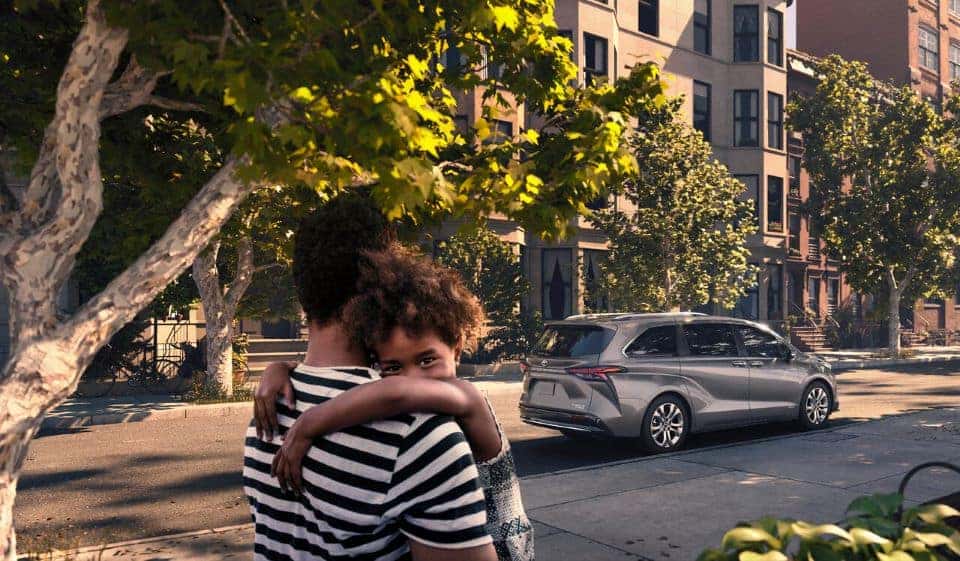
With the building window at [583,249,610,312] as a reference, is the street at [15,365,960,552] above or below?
below

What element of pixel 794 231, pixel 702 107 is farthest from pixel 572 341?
pixel 794 231

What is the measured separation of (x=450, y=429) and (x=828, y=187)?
3296 centimetres

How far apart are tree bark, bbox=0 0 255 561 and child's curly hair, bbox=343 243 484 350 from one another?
3624mm

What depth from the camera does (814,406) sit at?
11617 millimetres

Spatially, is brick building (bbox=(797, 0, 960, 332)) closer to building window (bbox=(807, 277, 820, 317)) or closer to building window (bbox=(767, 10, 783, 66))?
building window (bbox=(807, 277, 820, 317))

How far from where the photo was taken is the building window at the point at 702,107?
107 ft

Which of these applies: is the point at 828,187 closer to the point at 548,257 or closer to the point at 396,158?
the point at 548,257

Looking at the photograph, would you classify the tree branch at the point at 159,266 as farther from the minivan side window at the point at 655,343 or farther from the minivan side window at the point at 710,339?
the minivan side window at the point at 710,339

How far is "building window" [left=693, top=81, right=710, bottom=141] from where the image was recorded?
107 feet

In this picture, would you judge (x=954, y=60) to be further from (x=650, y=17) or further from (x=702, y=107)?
(x=650, y=17)

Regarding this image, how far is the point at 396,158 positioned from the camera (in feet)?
14.3

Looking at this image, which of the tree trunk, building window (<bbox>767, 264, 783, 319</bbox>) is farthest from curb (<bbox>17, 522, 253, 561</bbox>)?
building window (<bbox>767, 264, 783, 319</bbox>)

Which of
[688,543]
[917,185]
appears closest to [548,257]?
[917,185]

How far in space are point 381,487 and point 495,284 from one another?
21020 millimetres
